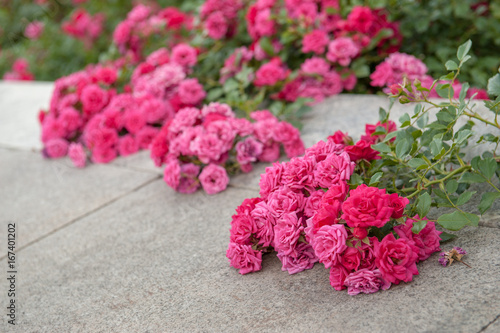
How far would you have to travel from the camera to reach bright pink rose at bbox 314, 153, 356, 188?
1662 mm

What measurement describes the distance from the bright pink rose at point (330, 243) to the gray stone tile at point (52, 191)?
56.5 inches

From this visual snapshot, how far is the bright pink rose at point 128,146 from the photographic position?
314cm

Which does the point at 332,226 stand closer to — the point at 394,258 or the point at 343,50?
the point at 394,258

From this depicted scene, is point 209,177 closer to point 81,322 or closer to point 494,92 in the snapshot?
point 81,322

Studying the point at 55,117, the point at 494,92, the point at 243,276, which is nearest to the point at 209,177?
the point at 243,276

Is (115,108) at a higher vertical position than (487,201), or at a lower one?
Result: lower

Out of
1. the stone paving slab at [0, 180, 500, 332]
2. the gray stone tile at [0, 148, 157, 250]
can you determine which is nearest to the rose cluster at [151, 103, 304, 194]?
the stone paving slab at [0, 180, 500, 332]

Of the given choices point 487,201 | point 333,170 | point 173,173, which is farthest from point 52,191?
point 487,201

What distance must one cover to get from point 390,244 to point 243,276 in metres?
0.53

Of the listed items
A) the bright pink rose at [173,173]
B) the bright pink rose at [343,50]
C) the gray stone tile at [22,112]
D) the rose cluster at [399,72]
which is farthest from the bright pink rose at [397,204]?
the gray stone tile at [22,112]

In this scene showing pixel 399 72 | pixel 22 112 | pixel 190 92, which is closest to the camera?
pixel 399 72

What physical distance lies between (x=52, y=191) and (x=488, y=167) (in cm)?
226

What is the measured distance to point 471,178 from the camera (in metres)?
1.65

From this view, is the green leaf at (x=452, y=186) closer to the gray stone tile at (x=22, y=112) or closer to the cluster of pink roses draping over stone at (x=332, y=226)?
the cluster of pink roses draping over stone at (x=332, y=226)
